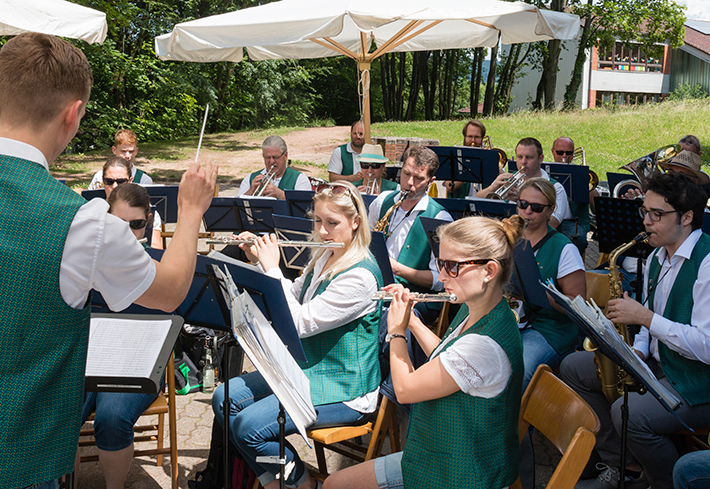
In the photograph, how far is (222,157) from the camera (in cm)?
1619

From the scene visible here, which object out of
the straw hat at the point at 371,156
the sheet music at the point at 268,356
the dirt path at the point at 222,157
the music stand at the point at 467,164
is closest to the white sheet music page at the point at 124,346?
the sheet music at the point at 268,356

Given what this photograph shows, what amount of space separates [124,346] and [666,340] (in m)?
2.42

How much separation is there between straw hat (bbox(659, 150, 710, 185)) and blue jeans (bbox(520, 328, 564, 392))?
234 cm

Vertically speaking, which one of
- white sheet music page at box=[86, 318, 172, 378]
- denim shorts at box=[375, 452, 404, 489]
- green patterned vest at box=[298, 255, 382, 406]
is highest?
white sheet music page at box=[86, 318, 172, 378]

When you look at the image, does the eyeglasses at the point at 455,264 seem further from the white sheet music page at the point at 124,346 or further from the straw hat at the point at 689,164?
the straw hat at the point at 689,164

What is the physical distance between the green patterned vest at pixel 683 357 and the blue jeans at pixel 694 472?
0.47 metres

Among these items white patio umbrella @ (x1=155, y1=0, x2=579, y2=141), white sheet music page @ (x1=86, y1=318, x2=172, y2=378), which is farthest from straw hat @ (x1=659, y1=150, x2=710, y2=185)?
white sheet music page @ (x1=86, y1=318, x2=172, y2=378)

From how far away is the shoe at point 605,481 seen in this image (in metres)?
3.06

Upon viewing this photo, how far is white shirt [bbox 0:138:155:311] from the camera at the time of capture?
4.66 ft

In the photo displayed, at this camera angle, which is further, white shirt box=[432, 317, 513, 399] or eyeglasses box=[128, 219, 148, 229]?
eyeglasses box=[128, 219, 148, 229]

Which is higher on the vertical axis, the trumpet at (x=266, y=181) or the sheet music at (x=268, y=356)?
the sheet music at (x=268, y=356)

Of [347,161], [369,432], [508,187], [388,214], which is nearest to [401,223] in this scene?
[388,214]

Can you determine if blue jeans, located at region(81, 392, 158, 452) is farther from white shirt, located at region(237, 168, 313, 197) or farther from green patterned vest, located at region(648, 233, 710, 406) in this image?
white shirt, located at region(237, 168, 313, 197)

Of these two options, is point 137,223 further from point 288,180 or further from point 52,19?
point 52,19
